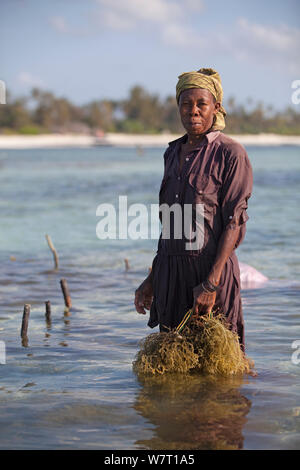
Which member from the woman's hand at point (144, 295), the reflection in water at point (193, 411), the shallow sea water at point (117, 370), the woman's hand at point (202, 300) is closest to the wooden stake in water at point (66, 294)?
the shallow sea water at point (117, 370)

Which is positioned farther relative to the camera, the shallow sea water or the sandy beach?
the sandy beach

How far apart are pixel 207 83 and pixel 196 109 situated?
0.16m

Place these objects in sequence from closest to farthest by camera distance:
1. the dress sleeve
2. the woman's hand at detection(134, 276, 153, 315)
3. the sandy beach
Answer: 1. the dress sleeve
2. the woman's hand at detection(134, 276, 153, 315)
3. the sandy beach

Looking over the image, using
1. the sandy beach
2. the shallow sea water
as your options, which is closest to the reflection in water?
the shallow sea water

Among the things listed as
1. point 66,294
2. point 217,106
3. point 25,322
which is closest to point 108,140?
point 66,294

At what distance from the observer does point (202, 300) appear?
4043 mm

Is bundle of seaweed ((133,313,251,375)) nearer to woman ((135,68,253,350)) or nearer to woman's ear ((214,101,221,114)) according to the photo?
woman ((135,68,253,350))

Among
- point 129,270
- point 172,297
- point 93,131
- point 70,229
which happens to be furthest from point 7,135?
point 172,297

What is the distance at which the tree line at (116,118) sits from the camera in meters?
112

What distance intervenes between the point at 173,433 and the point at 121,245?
32.1 ft

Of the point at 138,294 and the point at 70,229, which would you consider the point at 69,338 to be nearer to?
the point at 138,294

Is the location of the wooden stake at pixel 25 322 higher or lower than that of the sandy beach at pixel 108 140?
lower

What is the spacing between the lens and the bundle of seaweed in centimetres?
417

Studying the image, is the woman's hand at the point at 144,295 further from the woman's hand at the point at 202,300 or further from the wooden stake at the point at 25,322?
the wooden stake at the point at 25,322
